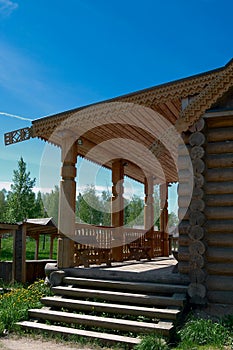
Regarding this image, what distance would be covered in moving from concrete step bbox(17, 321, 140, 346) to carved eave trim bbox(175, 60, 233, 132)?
3.58 metres

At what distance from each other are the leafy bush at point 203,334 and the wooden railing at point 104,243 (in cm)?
352

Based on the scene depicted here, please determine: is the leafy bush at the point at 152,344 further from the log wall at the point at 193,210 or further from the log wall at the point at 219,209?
the log wall at the point at 219,209

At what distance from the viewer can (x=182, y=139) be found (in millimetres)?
6945

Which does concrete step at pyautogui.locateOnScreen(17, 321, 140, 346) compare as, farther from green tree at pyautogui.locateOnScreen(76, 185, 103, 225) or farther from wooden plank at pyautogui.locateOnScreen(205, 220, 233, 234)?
green tree at pyautogui.locateOnScreen(76, 185, 103, 225)

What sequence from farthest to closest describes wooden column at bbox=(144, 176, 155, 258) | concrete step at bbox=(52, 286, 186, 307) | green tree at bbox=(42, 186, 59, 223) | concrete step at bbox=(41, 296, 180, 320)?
green tree at bbox=(42, 186, 59, 223)
wooden column at bbox=(144, 176, 155, 258)
concrete step at bbox=(52, 286, 186, 307)
concrete step at bbox=(41, 296, 180, 320)

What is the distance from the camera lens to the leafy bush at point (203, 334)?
16.5ft

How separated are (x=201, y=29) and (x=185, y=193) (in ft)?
14.6

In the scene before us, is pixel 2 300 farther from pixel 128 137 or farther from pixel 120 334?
pixel 128 137

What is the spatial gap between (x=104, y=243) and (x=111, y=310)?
4004 mm

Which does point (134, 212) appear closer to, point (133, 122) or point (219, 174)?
point (133, 122)

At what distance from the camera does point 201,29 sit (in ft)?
29.6

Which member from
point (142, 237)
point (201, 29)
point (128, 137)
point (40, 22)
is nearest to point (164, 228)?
point (142, 237)

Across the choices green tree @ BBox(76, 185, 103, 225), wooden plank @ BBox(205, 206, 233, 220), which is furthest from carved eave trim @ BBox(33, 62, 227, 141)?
green tree @ BBox(76, 185, 103, 225)

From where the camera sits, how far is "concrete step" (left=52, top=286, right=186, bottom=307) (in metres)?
6.00
